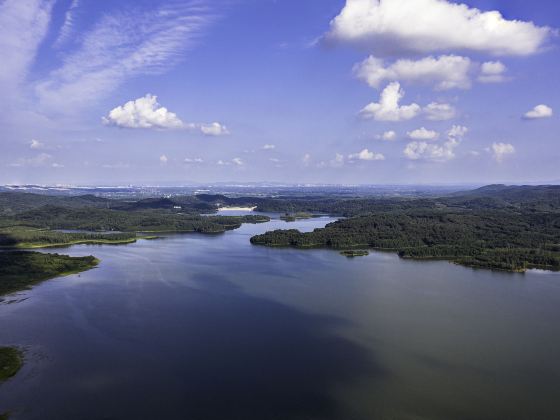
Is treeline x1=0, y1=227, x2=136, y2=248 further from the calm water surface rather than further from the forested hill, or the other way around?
the calm water surface

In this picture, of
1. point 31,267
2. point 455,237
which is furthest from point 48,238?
point 455,237

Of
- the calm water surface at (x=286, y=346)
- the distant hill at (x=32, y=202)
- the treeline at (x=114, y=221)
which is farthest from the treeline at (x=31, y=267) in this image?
the distant hill at (x=32, y=202)

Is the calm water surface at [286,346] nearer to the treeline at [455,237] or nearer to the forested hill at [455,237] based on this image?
the forested hill at [455,237]

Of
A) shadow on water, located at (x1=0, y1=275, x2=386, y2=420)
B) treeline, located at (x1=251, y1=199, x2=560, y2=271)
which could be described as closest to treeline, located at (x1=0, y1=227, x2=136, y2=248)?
treeline, located at (x1=251, y1=199, x2=560, y2=271)

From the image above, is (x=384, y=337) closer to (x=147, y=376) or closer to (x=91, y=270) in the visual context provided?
(x=147, y=376)

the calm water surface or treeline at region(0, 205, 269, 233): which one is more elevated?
treeline at region(0, 205, 269, 233)

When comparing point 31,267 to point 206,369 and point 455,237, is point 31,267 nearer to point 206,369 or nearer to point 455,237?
point 206,369
